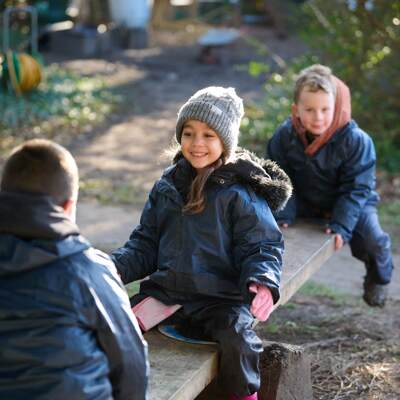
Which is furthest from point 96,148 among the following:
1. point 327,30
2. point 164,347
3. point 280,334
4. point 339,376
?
point 164,347

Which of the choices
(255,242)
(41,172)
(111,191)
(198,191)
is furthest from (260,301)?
(111,191)

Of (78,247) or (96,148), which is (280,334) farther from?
(96,148)

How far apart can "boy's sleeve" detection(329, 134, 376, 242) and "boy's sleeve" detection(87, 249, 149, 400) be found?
225 centimetres

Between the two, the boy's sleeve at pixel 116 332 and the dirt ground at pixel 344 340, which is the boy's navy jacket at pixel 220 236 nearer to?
the boy's sleeve at pixel 116 332

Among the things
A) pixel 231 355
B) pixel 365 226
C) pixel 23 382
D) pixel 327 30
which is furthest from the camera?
pixel 327 30

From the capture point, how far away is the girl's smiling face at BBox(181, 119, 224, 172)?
354cm

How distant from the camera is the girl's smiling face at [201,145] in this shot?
11.6ft

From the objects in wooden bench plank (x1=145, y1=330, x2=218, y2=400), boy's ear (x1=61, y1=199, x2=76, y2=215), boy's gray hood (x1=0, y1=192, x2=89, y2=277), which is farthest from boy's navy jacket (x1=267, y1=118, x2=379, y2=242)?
boy's gray hood (x1=0, y1=192, x2=89, y2=277)

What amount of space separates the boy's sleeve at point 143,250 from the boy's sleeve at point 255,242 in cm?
37

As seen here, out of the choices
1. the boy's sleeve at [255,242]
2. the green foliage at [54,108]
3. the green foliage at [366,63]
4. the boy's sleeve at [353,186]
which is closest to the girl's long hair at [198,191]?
the boy's sleeve at [255,242]

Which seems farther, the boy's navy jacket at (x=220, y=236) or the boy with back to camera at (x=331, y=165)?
the boy with back to camera at (x=331, y=165)

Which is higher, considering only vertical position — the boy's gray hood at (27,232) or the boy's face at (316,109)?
the boy's gray hood at (27,232)

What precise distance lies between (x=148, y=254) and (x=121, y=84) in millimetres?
9486

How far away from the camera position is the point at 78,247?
8.31 feet
